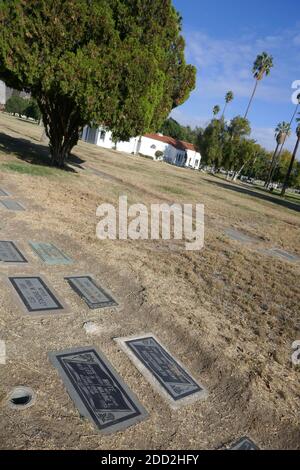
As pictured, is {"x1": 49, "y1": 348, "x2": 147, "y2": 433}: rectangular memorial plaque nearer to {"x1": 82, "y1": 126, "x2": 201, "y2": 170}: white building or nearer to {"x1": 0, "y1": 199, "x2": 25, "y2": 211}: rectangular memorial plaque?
{"x1": 0, "y1": 199, "x2": 25, "y2": 211}: rectangular memorial plaque

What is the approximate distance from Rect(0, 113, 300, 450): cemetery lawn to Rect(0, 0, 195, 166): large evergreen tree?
5391 millimetres

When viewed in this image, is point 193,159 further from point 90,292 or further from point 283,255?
point 90,292

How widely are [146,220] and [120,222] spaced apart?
125 centimetres

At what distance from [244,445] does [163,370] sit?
3.56ft

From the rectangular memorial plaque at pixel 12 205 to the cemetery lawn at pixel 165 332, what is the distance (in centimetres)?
24

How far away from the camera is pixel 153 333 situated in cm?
444

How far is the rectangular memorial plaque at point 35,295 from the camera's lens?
4312mm

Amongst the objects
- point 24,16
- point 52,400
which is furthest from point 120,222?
point 24,16

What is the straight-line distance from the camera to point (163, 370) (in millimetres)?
3742

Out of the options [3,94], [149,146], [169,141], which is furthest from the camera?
[169,141]

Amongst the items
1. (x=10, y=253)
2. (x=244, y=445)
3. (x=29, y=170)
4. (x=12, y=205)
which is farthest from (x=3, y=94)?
(x=244, y=445)

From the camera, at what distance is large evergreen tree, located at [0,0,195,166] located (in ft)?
40.0
